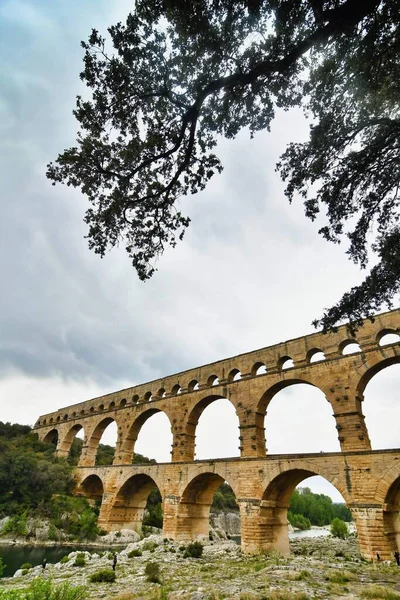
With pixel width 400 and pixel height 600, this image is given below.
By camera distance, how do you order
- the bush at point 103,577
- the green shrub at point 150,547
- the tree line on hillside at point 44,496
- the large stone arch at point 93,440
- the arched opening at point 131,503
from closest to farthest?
the bush at point 103,577
the green shrub at point 150,547
the tree line on hillside at point 44,496
the arched opening at point 131,503
the large stone arch at point 93,440

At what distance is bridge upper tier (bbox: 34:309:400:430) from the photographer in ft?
51.3

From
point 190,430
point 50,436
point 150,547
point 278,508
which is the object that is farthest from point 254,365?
point 50,436

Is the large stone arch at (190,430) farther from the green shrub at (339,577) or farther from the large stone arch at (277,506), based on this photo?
the green shrub at (339,577)

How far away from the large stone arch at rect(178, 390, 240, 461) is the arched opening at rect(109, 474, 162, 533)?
11.8 ft

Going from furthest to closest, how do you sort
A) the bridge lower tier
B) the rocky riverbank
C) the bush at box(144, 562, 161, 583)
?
the bridge lower tier < the bush at box(144, 562, 161, 583) < the rocky riverbank

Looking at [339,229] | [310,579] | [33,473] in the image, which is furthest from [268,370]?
[33,473]

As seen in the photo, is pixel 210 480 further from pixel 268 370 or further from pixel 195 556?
pixel 268 370

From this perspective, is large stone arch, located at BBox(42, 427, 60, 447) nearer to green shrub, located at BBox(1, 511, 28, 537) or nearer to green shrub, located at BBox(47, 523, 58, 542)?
green shrub, located at BBox(1, 511, 28, 537)

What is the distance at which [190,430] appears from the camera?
21391 millimetres

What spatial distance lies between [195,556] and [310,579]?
658 centimetres

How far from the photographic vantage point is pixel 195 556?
1378 centimetres

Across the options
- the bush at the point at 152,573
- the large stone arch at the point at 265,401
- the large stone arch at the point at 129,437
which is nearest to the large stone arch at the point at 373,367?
the large stone arch at the point at 265,401

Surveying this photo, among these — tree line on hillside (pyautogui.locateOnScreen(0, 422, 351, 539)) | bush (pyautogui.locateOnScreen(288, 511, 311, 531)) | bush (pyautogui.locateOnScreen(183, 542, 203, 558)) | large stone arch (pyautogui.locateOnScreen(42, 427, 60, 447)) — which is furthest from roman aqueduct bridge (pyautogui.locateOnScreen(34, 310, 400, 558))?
bush (pyautogui.locateOnScreen(288, 511, 311, 531))

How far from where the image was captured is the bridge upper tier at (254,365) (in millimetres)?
15641
